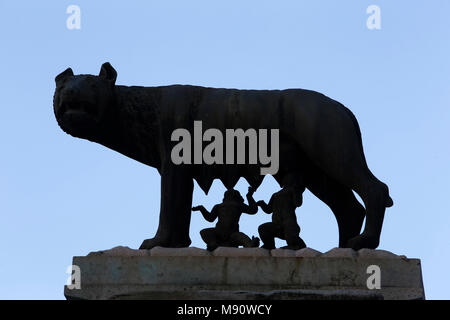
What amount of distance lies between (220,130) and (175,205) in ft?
2.89

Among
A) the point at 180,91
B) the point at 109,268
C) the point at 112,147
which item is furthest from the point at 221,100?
the point at 109,268

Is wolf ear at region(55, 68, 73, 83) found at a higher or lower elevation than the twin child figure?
higher

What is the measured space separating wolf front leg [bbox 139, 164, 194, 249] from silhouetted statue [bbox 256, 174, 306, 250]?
0.75 meters

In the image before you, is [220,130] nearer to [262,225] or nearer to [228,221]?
[228,221]

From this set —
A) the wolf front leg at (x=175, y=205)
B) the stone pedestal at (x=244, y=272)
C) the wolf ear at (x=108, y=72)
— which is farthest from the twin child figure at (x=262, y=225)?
the wolf ear at (x=108, y=72)

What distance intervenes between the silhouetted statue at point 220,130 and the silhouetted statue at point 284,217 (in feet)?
0.72

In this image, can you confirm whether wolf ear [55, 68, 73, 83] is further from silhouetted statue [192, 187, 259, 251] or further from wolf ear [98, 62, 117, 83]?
silhouetted statue [192, 187, 259, 251]

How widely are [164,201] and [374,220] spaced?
6.86 ft

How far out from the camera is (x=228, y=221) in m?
12.5

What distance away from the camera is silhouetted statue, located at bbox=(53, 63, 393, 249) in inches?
492

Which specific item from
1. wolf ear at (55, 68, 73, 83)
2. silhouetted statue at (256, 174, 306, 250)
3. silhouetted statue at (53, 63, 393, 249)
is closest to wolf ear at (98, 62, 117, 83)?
silhouetted statue at (53, 63, 393, 249)

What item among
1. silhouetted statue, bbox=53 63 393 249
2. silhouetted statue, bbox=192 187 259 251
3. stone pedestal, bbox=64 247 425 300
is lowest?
stone pedestal, bbox=64 247 425 300

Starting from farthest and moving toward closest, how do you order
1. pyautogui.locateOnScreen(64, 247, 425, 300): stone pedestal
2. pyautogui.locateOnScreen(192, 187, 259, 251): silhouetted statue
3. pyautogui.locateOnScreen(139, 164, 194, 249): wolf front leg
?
1. pyautogui.locateOnScreen(139, 164, 194, 249): wolf front leg
2. pyautogui.locateOnScreen(192, 187, 259, 251): silhouetted statue
3. pyautogui.locateOnScreen(64, 247, 425, 300): stone pedestal

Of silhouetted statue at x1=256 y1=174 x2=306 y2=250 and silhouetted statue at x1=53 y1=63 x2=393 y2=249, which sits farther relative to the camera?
silhouetted statue at x1=53 y1=63 x2=393 y2=249
